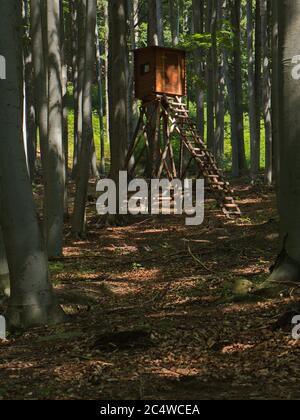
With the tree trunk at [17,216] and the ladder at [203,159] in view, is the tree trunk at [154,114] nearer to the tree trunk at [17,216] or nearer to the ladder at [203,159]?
the ladder at [203,159]

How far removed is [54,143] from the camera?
12250 mm

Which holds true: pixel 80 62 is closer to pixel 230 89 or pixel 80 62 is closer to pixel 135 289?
pixel 135 289

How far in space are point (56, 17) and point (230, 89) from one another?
707 inches

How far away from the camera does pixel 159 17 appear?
21359 mm

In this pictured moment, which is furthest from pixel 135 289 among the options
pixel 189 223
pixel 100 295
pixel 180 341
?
pixel 189 223

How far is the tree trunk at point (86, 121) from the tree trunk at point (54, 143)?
135cm

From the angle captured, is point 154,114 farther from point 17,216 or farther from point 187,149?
point 17,216

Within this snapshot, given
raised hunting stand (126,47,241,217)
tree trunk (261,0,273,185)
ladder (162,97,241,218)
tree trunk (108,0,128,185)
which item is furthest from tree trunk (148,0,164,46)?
tree trunk (108,0,128,185)

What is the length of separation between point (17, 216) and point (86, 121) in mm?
7933

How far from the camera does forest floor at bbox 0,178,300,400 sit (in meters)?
4.72

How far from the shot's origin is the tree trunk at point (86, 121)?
13828mm

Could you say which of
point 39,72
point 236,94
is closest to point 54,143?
point 39,72

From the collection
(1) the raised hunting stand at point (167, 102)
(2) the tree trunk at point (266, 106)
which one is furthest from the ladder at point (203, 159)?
(2) the tree trunk at point (266, 106)

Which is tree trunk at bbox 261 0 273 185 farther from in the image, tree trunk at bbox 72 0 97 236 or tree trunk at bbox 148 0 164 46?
tree trunk at bbox 72 0 97 236
